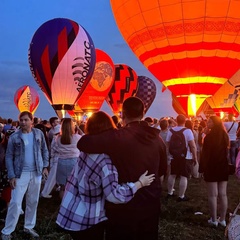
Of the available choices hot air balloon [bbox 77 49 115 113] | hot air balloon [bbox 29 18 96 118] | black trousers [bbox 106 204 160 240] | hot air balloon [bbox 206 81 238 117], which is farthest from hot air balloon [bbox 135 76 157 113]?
black trousers [bbox 106 204 160 240]

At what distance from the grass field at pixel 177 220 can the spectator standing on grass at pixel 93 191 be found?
79.6 inches

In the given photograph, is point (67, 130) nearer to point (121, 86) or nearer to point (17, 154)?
point (17, 154)

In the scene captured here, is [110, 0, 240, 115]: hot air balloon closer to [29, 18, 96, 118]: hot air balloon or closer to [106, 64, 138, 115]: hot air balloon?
[29, 18, 96, 118]: hot air balloon

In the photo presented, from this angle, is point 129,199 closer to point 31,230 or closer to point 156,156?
point 156,156

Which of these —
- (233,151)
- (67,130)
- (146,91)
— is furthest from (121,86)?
(67,130)

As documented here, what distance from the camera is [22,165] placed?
489 cm

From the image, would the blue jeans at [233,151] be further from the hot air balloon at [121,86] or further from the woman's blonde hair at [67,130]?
the hot air balloon at [121,86]

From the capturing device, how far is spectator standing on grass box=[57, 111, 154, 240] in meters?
2.86

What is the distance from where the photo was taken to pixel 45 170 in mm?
5277

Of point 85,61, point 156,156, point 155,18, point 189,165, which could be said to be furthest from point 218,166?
point 155,18

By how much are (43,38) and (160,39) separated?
493cm

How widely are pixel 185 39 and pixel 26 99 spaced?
19.8 meters

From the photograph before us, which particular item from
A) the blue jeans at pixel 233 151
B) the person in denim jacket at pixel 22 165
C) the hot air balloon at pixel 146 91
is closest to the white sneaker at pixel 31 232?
the person in denim jacket at pixel 22 165

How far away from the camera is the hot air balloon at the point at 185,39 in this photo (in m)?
15.0
